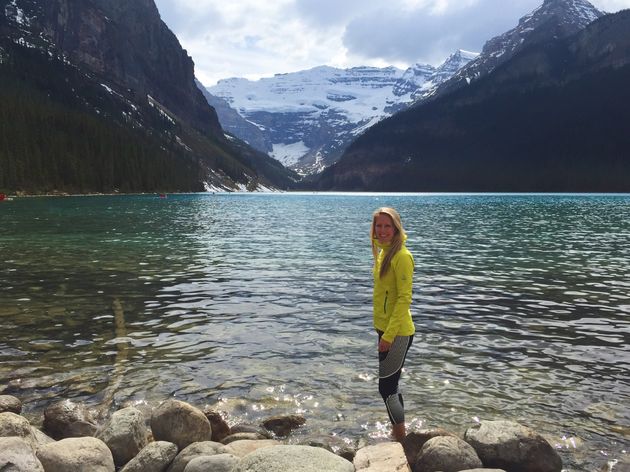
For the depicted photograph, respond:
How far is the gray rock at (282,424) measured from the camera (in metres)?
9.70

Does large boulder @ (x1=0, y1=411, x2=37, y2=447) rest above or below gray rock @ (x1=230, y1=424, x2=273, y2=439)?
above

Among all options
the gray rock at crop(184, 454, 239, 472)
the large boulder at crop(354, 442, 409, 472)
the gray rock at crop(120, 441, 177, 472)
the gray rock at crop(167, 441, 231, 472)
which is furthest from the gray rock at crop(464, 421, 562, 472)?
the gray rock at crop(120, 441, 177, 472)

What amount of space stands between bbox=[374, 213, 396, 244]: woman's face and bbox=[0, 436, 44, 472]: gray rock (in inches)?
221

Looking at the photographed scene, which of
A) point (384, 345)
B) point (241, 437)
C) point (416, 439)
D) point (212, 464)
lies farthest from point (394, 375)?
point (212, 464)

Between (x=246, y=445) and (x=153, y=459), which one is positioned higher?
(x=153, y=459)

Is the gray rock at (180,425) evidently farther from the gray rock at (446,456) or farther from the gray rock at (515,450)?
the gray rock at (515,450)

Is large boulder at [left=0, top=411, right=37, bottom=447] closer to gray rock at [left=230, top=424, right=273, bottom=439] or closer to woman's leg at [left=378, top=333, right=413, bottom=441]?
gray rock at [left=230, top=424, right=273, bottom=439]

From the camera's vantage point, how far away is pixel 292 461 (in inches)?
255

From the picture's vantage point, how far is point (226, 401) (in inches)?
433

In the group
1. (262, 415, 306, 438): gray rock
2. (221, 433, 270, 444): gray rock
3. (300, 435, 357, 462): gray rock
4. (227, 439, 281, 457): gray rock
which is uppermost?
(227, 439, 281, 457): gray rock

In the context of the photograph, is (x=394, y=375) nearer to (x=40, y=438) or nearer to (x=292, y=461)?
(x=292, y=461)

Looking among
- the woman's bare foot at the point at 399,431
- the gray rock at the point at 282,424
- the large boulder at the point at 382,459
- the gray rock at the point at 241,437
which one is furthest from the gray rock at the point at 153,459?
the woman's bare foot at the point at 399,431

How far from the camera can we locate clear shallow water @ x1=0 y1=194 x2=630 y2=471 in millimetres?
10586

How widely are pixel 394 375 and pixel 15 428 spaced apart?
576 centimetres
